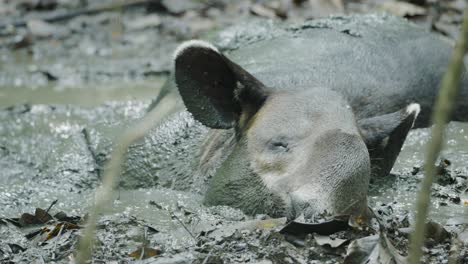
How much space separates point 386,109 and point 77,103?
2977 millimetres

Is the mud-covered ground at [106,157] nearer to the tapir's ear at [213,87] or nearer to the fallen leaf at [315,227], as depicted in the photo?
the fallen leaf at [315,227]

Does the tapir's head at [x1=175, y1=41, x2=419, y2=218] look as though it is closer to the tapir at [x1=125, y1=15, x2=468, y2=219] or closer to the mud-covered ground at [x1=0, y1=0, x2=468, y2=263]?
the tapir at [x1=125, y1=15, x2=468, y2=219]

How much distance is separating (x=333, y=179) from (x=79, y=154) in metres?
2.31

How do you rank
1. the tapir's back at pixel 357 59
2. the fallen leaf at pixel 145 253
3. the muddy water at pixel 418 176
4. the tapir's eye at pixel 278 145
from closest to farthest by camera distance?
the fallen leaf at pixel 145 253 < the tapir's eye at pixel 278 145 < the muddy water at pixel 418 176 < the tapir's back at pixel 357 59

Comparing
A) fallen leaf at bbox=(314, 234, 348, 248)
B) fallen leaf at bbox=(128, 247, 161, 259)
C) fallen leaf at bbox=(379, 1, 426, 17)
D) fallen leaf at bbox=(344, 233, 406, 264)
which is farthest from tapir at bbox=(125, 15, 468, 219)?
fallen leaf at bbox=(379, 1, 426, 17)

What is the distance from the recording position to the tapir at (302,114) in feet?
12.1

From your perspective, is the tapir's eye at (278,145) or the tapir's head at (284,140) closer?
the tapir's head at (284,140)

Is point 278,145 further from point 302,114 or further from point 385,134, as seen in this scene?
point 385,134

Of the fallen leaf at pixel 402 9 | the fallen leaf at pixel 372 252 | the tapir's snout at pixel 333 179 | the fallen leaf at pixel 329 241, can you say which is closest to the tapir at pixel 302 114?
the tapir's snout at pixel 333 179

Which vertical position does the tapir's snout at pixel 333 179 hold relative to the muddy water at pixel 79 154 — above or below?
above

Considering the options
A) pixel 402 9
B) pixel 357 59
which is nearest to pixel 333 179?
pixel 357 59

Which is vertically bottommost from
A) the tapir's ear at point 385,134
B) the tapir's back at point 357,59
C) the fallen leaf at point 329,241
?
the tapir's back at point 357,59

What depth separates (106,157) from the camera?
17.8 ft

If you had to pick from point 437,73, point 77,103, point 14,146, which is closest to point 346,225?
point 437,73
